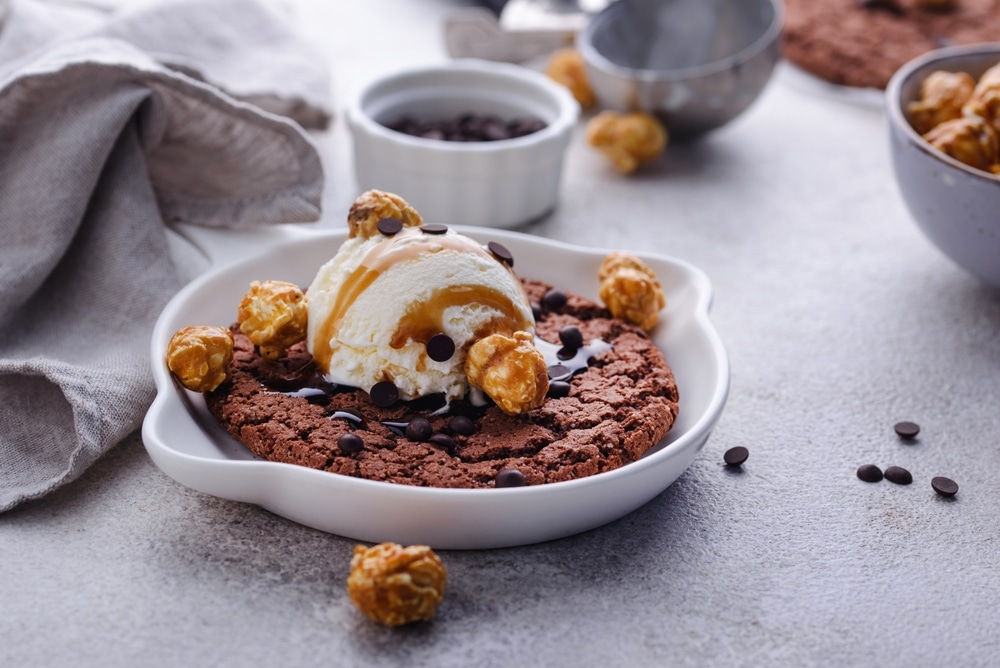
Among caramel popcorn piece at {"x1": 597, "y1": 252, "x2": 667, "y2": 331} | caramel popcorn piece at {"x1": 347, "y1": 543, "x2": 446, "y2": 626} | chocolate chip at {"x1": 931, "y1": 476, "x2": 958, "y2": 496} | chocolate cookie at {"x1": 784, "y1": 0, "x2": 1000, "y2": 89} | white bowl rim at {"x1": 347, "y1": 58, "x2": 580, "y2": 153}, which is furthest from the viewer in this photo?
chocolate cookie at {"x1": 784, "y1": 0, "x2": 1000, "y2": 89}

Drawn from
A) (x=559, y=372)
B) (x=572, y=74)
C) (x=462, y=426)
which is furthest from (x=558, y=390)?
(x=572, y=74)

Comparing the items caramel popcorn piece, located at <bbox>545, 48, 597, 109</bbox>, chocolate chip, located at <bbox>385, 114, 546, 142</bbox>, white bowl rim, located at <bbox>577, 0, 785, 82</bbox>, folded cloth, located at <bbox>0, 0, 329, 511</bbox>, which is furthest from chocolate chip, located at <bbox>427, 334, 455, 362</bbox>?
caramel popcorn piece, located at <bbox>545, 48, 597, 109</bbox>

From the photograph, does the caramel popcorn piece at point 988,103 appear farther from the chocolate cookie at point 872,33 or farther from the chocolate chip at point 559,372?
the chocolate chip at point 559,372

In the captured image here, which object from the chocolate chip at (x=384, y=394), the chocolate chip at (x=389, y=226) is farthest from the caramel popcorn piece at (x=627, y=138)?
the chocolate chip at (x=384, y=394)

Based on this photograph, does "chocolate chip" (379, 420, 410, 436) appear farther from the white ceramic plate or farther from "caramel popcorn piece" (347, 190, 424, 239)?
"caramel popcorn piece" (347, 190, 424, 239)

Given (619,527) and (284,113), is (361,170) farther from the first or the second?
(619,527)

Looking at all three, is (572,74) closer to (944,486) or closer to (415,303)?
(415,303)
